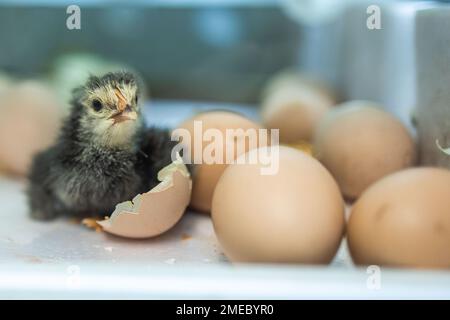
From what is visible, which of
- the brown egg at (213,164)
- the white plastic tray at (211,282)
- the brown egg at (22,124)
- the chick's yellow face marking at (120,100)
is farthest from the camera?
the brown egg at (22,124)

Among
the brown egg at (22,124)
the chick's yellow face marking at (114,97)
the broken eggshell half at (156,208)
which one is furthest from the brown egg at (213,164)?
the brown egg at (22,124)

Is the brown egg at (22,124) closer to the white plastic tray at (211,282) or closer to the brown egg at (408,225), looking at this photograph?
the white plastic tray at (211,282)

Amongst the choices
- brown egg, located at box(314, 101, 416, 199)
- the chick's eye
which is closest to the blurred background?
brown egg, located at box(314, 101, 416, 199)

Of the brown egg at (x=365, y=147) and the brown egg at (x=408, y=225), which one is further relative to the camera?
the brown egg at (x=365, y=147)

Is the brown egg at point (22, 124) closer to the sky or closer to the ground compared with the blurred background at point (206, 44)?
closer to the ground

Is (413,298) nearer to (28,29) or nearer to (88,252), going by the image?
(88,252)

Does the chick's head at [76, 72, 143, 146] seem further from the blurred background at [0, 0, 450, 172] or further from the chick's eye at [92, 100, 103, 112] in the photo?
the blurred background at [0, 0, 450, 172]

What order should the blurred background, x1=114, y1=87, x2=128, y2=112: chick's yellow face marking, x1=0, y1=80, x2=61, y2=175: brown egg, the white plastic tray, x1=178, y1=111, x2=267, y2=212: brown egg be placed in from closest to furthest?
the white plastic tray, x1=114, y1=87, x2=128, y2=112: chick's yellow face marking, x1=178, y1=111, x2=267, y2=212: brown egg, x1=0, y1=80, x2=61, y2=175: brown egg, the blurred background

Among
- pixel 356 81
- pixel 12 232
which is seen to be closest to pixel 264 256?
pixel 12 232
